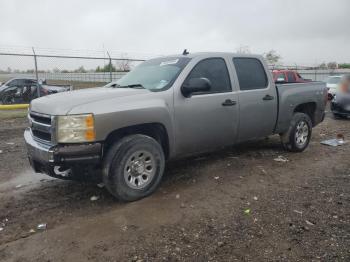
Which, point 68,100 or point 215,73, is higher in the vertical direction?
point 215,73

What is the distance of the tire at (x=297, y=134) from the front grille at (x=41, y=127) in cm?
439

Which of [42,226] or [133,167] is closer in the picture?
[42,226]

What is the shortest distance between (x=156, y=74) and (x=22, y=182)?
256 centimetres

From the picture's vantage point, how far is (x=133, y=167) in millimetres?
4203

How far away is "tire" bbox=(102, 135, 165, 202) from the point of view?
4.00m

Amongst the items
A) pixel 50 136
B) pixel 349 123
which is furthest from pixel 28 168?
pixel 349 123

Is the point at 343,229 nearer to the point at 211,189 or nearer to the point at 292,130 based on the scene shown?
the point at 211,189

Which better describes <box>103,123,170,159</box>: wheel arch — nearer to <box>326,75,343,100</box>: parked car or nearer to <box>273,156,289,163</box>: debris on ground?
<box>273,156,289,163</box>: debris on ground

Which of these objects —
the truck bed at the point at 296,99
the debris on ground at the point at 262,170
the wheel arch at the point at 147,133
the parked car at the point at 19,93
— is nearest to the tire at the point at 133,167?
the wheel arch at the point at 147,133

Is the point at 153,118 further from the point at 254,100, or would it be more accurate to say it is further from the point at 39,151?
the point at 254,100

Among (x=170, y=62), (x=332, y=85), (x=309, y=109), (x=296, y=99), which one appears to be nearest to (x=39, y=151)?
(x=170, y=62)

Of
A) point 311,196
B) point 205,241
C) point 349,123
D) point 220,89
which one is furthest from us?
point 349,123

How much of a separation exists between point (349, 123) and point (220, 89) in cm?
762

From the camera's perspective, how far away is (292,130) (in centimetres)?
649
